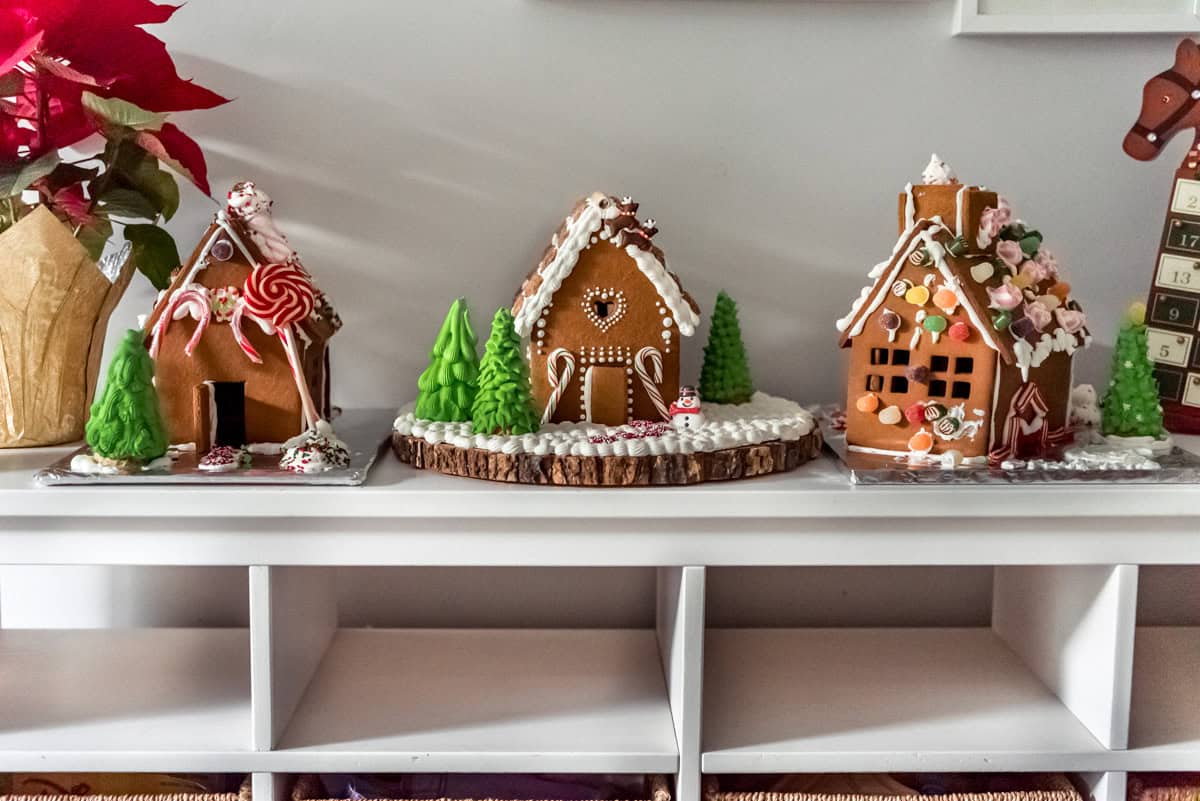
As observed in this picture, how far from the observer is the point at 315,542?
1.04m

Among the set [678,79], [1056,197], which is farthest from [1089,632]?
[678,79]

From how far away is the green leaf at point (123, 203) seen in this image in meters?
1.18

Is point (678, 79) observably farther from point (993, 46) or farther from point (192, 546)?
point (192, 546)

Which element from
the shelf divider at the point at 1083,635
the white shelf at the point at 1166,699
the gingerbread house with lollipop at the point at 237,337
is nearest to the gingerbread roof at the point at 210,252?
the gingerbread house with lollipop at the point at 237,337

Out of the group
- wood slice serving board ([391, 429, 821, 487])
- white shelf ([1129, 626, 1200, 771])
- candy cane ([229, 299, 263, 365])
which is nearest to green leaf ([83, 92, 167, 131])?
candy cane ([229, 299, 263, 365])

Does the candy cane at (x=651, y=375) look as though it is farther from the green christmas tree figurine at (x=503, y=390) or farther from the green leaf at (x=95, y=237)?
the green leaf at (x=95, y=237)

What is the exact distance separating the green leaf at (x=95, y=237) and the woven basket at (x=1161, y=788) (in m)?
1.21

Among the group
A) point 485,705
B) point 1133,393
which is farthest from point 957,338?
point 485,705

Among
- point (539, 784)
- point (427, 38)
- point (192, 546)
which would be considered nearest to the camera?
point (192, 546)

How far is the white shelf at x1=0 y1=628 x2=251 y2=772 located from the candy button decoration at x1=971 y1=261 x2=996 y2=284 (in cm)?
86

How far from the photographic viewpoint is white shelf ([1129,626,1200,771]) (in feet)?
3.62

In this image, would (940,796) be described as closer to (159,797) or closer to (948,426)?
(948,426)

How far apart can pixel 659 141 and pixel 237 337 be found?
564mm

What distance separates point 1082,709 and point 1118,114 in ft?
2.41
